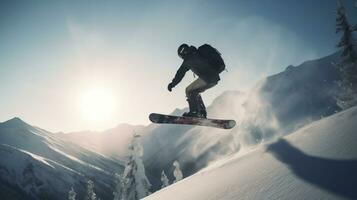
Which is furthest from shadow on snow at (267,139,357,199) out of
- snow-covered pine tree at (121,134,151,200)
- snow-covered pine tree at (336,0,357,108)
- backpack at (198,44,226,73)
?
snow-covered pine tree at (121,134,151,200)

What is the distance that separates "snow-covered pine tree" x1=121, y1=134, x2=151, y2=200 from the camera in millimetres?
44812

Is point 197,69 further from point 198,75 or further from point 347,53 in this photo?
point 347,53

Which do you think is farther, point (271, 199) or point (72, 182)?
point (72, 182)

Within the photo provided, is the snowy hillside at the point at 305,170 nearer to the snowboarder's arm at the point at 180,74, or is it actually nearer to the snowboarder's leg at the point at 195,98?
the snowboarder's arm at the point at 180,74

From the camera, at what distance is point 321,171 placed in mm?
3797

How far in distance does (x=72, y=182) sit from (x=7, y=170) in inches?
1061

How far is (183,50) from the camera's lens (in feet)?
25.5

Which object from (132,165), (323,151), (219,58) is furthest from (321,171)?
(132,165)

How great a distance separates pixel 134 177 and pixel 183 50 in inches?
1603

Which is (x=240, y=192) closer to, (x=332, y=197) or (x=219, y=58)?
(x=332, y=197)

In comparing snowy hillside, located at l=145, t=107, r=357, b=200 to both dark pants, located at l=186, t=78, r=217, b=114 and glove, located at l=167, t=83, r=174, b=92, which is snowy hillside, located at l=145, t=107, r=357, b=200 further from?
dark pants, located at l=186, t=78, r=217, b=114

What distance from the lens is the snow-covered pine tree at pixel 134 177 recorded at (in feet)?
147

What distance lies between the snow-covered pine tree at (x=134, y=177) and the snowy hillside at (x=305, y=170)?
41.2 m

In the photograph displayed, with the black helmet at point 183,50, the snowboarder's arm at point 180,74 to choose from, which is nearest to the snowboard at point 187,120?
the snowboarder's arm at point 180,74
